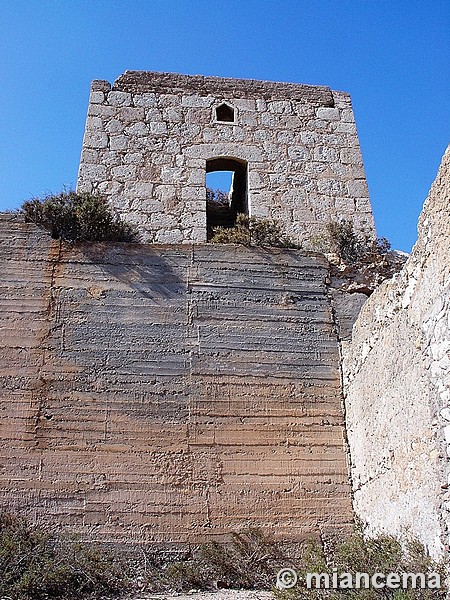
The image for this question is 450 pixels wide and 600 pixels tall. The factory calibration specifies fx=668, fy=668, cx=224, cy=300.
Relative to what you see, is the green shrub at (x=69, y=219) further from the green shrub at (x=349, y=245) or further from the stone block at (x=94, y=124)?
the green shrub at (x=349, y=245)

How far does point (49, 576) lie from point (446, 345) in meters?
4.06

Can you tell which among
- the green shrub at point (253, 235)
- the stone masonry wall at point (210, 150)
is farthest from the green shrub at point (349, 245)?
the green shrub at point (253, 235)

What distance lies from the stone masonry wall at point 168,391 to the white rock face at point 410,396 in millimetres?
646

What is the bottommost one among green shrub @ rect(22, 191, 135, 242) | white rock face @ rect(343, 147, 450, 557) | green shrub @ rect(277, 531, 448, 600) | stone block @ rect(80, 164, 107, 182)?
green shrub @ rect(277, 531, 448, 600)

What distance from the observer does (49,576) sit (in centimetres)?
607

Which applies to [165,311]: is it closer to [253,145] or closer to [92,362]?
[92,362]

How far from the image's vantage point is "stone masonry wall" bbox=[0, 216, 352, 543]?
282 inches

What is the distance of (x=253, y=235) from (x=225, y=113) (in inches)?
131

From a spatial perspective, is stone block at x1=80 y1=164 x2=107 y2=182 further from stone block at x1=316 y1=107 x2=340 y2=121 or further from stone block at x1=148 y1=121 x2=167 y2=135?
stone block at x1=316 y1=107 x2=340 y2=121

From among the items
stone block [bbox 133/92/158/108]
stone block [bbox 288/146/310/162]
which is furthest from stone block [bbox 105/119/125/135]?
stone block [bbox 288/146/310/162]

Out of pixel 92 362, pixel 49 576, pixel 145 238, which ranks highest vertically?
pixel 145 238

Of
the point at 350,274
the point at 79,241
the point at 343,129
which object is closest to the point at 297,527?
the point at 350,274

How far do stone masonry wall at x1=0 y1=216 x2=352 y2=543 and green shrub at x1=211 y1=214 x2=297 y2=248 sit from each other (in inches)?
10.7

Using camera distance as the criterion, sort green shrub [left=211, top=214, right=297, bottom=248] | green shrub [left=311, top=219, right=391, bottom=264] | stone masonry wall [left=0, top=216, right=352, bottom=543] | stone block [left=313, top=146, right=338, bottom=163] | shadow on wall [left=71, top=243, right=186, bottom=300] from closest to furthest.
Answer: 1. stone masonry wall [left=0, top=216, right=352, bottom=543]
2. shadow on wall [left=71, top=243, right=186, bottom=300]
3. green shrub [left=211, top=214, right=297, bottom=248]
4. green shrub [left=311, top=219, right=391, bottom=264]
5. stone block [left=313, top=146, right=338, bottom=163]
